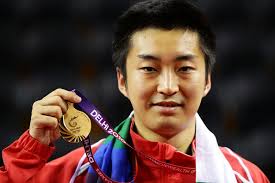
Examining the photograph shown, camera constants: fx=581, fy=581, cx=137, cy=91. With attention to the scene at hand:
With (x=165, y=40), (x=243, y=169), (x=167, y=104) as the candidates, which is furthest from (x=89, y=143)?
(x=243, y=169)

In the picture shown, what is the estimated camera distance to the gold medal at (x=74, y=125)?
1.52 metres

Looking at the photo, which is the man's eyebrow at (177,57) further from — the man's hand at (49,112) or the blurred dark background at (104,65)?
the blurred dark background at (104,65)

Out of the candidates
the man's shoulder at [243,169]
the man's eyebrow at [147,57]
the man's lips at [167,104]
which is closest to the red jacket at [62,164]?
the man's shoulder at [243,169]

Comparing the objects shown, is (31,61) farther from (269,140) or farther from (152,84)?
(152,84)

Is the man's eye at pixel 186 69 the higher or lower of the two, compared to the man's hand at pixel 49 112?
higher

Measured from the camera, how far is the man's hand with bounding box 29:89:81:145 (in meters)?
1.48

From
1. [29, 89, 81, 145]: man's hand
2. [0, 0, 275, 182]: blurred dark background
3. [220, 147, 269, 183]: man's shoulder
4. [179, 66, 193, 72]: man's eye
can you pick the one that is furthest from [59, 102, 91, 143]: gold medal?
[0, 0, 275, 182]: blurred dark background

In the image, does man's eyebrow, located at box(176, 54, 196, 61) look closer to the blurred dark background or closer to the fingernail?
the fingernail

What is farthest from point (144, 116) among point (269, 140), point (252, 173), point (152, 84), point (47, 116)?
point (269, 140)

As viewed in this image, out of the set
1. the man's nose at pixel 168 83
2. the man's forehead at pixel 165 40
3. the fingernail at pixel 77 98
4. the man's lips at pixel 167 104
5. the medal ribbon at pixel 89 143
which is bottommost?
the medal ribbon at pixel 89 143

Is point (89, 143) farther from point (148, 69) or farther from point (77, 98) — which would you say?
point (148, 69)

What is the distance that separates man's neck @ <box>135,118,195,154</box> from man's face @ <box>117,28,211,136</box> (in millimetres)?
24

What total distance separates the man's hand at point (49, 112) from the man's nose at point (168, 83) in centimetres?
22

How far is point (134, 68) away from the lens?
5.38 feet
